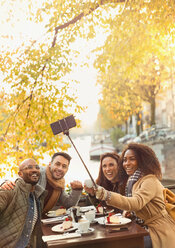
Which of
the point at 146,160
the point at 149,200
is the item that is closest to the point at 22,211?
the point at 149,200

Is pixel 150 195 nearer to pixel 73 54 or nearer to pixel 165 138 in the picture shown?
pixel 73 54

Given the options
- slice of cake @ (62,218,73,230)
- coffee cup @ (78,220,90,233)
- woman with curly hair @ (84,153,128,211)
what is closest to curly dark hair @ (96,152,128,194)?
woman with curly hair @ (84,153,128,211)

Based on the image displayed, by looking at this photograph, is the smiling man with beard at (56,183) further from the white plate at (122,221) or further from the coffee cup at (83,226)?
the coffee cup at (83,226)

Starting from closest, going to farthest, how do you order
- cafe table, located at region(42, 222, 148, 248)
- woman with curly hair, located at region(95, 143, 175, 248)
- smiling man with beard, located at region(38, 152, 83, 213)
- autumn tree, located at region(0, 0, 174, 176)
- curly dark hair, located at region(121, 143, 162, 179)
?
cafe table, located at region(42, 222, 148, 248), woman with curly hair, located at region(95, 143, 175, 248), curly dark hair, located at region(121, 143, 162, 179), smiling man with beard, located at region(38, 152, 83, 213), autumn tree, located at region(0, 0, 174, 176)

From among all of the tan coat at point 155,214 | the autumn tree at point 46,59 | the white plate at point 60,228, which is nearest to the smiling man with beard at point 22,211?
the white plate at point 60,228

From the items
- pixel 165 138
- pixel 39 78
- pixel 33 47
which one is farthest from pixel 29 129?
pixel 165 138

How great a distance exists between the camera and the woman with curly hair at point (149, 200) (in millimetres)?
3095

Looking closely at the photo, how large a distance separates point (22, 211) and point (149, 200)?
4.08 feet

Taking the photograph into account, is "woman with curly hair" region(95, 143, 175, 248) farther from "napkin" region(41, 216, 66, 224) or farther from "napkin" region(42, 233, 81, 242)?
"napkin" region(41, 216, 66, 224)

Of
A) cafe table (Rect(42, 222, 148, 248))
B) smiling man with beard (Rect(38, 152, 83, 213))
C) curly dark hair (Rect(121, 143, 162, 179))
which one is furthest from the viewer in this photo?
smiling man with beard (Rect(38, 152, 83, 213))

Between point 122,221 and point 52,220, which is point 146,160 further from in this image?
point 52,220

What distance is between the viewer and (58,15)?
6273 millimetres

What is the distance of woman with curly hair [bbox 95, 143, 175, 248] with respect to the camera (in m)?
3.09

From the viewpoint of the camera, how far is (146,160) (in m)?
3.51
